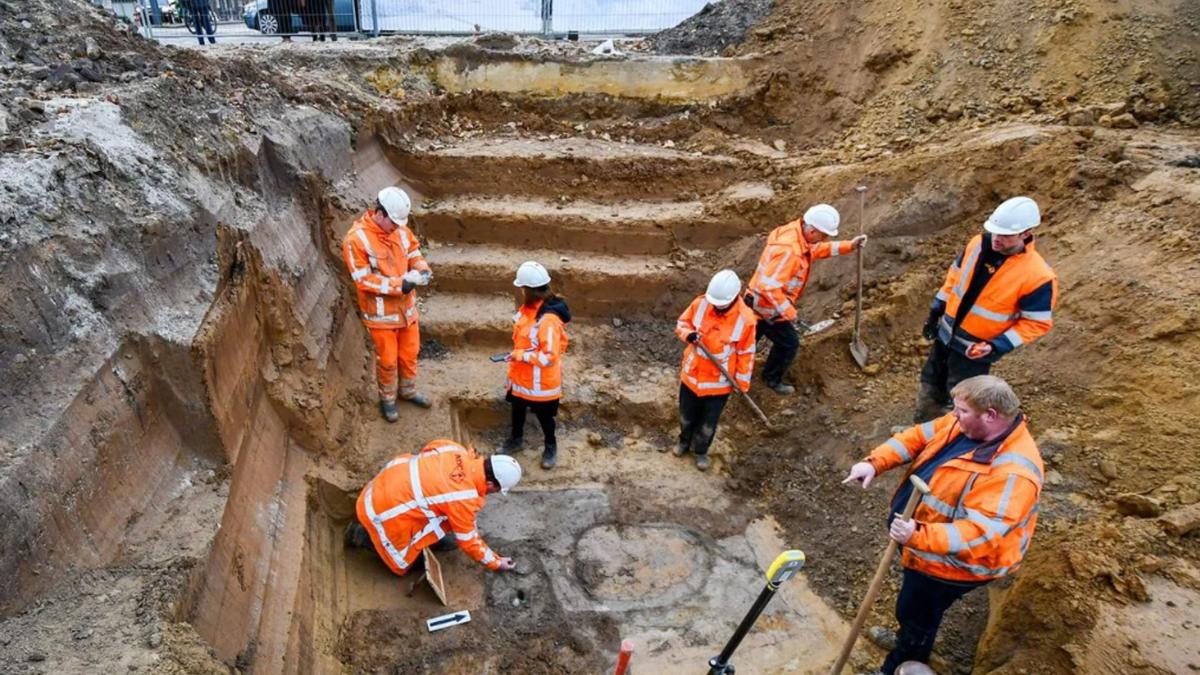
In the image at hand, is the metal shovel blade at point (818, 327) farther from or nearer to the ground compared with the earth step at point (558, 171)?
nearer to the ground

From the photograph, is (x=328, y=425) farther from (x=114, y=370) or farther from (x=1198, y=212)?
(x=1198, y=212)

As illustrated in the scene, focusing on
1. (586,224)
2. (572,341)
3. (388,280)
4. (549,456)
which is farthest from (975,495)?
(586,224)

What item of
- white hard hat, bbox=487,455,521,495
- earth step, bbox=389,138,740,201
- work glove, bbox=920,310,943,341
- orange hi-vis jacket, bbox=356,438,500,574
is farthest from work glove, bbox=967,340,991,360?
earth step, bbox=389,138,740,201

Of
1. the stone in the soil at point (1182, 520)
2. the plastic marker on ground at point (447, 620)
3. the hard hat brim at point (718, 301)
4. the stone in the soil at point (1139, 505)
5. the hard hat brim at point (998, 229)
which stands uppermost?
the hard hat brim at point (998, 229)

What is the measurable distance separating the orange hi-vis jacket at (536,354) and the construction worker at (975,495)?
8.95 ft

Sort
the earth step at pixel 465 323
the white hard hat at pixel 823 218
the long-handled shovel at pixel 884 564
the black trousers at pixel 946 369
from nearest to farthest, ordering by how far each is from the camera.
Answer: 1. the long-handled shovel at pixel 884 564
2. the black trousers at pixel 946 369
3. the white hard hat at pixel 823 218
4. the earth step at pixel 465 323

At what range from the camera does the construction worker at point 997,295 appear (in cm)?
438

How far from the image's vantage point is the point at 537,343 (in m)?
5.26

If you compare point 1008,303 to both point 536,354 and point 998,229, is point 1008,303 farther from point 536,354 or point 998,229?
point 536,354

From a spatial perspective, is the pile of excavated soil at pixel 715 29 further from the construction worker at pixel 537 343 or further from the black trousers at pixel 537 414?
the black trousers at pixel 537 414

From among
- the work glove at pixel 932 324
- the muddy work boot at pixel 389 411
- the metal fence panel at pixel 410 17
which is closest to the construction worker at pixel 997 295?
the work glove at pixel 932 324

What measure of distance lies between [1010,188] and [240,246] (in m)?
6.70

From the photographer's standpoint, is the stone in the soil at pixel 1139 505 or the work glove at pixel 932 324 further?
the work glove at pixel 932 324

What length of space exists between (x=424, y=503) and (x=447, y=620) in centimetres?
84
